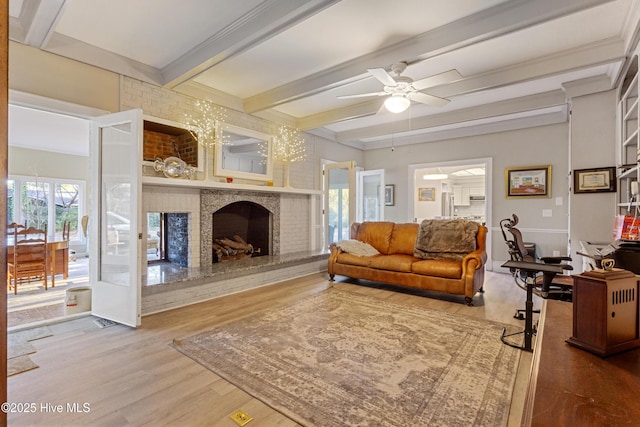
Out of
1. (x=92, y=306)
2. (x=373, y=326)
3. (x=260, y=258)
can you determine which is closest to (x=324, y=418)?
(x=373, y=326)

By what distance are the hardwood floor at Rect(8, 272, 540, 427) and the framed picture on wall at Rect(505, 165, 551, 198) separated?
2.95m

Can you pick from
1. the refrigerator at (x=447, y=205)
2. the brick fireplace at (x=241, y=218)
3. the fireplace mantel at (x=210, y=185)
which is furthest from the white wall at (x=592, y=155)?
the refrigerator at (x=447, y=205)

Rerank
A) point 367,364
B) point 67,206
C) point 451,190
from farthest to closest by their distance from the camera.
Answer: point 451,190
point 67,206
point 367,364

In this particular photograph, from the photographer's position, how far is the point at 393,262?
4387 millimetres

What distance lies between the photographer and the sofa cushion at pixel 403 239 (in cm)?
492

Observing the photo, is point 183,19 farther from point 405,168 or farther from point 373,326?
point 405,168

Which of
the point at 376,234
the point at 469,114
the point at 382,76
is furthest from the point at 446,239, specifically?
the point at 382,76

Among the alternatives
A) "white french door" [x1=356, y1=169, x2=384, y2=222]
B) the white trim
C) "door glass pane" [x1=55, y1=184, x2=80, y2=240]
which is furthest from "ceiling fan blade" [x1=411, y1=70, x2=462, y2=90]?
"door glass pane" [x1=55, y1=184, x2=80, y2=240]

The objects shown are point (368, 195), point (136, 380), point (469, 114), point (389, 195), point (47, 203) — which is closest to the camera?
point (136, 380)

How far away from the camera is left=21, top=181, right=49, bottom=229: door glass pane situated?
712cm

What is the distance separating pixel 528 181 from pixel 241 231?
5103 mm

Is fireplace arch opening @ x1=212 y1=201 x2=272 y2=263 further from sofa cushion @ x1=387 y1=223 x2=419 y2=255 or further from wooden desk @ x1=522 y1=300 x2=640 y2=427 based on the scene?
wooden desk @ x1=522 y1=300 x2=640 y2=427

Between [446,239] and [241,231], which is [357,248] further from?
[241,231]

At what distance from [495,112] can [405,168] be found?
7.78 ft
